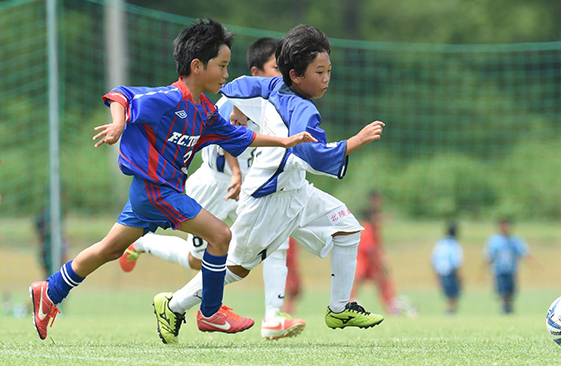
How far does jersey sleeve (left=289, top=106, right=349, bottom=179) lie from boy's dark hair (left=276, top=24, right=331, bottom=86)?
0.32 m

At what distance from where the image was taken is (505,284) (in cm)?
1412

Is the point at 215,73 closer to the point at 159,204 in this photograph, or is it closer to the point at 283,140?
the point at 283,140

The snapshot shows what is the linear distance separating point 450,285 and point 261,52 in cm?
848

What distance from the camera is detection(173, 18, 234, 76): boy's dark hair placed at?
4996 mm

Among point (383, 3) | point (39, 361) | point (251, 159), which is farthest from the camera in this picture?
point (383, 3)

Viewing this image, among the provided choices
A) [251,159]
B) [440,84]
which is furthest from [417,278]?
[251,159]

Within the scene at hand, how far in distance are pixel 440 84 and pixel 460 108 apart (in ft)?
3.25

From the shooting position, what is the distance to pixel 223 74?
5031 mm

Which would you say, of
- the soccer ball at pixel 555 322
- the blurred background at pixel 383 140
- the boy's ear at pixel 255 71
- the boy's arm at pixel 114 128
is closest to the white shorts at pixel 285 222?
the boy's arm at pixel 114 128

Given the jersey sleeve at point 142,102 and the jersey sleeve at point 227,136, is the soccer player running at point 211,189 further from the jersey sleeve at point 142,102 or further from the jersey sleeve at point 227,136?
the jersey sleeve at point 142,102

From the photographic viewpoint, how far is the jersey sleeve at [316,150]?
15.6 feet

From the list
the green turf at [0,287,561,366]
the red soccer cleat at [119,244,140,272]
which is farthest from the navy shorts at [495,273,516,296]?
the red soccer cleat at [119,244,140,272]

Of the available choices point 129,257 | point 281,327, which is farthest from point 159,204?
point 129,257

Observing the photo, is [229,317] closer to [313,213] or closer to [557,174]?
[313,213]
